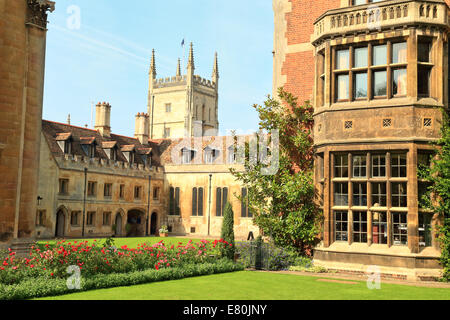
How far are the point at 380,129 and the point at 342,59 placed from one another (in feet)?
8.97

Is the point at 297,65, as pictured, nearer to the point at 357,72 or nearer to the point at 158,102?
the point at 357,72

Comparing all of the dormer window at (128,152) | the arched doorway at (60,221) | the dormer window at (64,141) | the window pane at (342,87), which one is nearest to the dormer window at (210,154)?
the dormer window at (128,152)

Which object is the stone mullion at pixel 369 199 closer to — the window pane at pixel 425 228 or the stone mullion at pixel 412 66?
the window pane at pixel 425 228

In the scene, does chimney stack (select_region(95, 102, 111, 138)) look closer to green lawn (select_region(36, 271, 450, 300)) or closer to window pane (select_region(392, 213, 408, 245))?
green lawn (select_region(36, 271, 450, 300))

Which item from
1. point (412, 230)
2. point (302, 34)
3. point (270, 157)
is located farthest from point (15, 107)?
point (412, 230)

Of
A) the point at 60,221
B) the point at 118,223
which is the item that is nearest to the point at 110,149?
the point at 118,223

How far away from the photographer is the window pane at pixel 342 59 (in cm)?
1603

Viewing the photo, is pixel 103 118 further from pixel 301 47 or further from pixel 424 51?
pixel 424 51

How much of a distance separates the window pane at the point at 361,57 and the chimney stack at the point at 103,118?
33.3 metres

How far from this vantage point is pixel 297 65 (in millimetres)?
18297

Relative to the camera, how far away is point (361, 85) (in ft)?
51.8

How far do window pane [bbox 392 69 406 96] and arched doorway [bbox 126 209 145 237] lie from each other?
35.9 m

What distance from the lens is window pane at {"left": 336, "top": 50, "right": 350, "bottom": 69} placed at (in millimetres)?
16031

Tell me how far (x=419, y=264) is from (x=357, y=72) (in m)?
6.14
